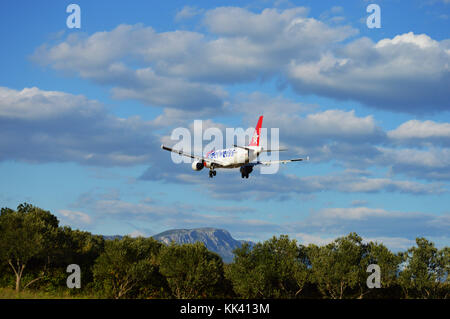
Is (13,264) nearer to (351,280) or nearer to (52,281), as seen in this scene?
(52,281)

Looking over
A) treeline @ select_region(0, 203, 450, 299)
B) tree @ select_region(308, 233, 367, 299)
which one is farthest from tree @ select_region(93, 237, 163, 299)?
tree @ select_region(308, 233, 367, 299)

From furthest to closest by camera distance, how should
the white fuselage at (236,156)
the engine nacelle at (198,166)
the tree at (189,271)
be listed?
1. the tree at (189,271)
2. the engine nacelle at (198,166)
3. the white fuselage at (236,156)

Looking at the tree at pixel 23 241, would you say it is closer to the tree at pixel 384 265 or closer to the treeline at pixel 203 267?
the treeline at pixel 203 267

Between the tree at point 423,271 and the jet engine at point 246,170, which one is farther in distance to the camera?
the tree at point 423,271

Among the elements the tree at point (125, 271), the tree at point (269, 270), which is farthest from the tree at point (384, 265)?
the tree at point (125, 271)

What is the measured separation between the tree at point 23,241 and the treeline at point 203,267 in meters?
0.20

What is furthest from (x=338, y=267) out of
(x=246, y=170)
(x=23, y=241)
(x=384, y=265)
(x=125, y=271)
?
(x=23, y=241)

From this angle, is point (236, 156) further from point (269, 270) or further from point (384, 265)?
point (384, 265)

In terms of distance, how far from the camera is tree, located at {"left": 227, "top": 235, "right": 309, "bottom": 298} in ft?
376

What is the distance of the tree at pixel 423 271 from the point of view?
127125 millimetres

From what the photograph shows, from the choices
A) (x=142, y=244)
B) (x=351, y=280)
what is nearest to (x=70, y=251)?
(x=142, y=244)

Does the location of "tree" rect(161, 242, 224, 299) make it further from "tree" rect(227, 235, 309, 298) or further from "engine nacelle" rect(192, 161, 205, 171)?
"engine nacelle" rect(192, 161, 205, 171)

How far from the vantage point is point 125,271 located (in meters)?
110

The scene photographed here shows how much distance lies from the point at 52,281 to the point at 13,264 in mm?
9118
